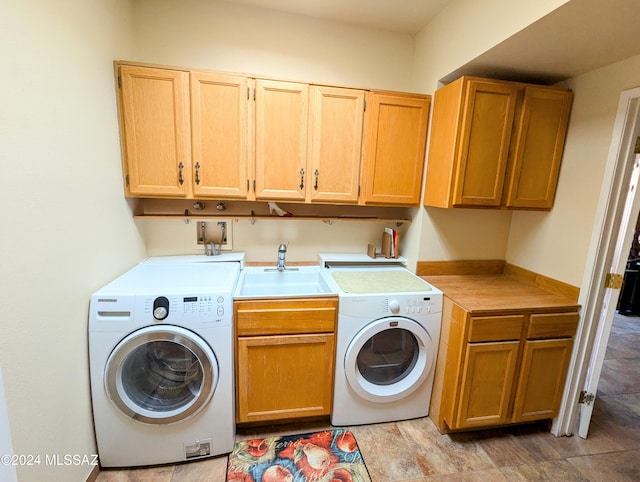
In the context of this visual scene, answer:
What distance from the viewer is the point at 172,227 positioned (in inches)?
85.2

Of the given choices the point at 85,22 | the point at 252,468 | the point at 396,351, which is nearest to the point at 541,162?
the point at 396,351

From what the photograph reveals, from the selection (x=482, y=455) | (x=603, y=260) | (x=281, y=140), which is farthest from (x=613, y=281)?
(x=281, y=140)

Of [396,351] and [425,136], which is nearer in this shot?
[396,351]

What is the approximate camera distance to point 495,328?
1666mm

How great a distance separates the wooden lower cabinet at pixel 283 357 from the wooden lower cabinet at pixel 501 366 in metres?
0.75

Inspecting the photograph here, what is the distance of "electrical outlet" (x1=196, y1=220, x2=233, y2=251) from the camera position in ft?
7.25

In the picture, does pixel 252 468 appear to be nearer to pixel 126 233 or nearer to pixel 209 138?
pixel 126 233

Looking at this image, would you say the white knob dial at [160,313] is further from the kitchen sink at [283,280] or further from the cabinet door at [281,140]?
the cabinet door at [281,140]

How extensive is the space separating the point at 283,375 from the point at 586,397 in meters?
1.96

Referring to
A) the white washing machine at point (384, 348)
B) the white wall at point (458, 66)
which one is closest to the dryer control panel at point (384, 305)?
the white washing machine at point (384, 348)

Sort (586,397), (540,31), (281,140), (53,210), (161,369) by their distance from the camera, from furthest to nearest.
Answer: (281,140), (586,397), (161,369), (540,31), (53,210)

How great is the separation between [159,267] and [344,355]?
1379 millimetres

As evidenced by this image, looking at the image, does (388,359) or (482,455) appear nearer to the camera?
(482,455)

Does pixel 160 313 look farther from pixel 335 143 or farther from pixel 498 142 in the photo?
pixel 498 142
